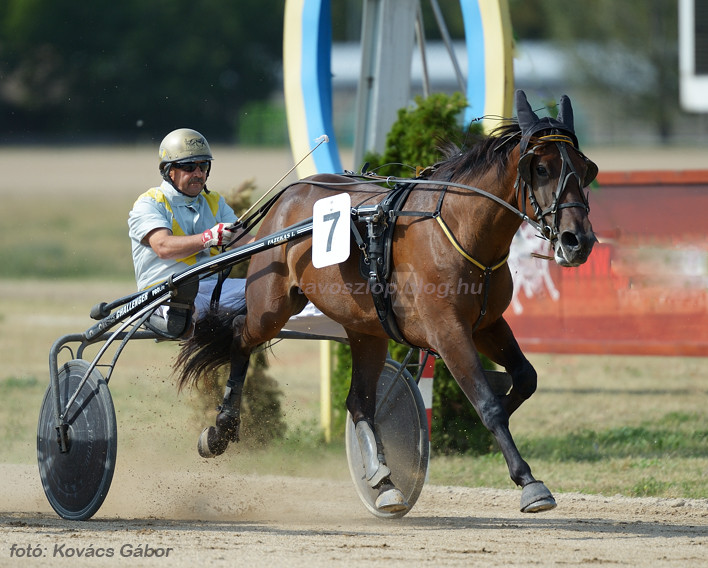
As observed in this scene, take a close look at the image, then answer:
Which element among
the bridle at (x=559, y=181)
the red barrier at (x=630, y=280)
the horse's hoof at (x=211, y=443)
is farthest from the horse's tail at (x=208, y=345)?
the red barrier at (x=630, y=280)

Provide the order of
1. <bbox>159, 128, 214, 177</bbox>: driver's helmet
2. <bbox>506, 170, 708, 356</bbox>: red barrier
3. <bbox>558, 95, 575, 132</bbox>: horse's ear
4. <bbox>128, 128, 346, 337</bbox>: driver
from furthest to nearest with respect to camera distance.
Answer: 1. <bbox>506, 170, 708, 356</bbox>: red barrier
2. <bbox>159, 128, 214, 177</bbox>: driver's helmet
3. <bbox>128, 128, 346, 337</bbox>: driver
4. <bbox>558, 95, 575, 132</bbox>: horse's ear

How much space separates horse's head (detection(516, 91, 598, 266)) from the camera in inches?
167

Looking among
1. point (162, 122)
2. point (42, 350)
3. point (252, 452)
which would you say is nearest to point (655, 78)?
point (162, 122)

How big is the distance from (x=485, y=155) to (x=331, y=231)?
0.74m

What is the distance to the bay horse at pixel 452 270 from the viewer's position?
171 inches

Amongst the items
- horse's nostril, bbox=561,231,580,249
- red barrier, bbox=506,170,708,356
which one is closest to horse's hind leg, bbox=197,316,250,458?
horse's nostril, bbox=561,231,580,249

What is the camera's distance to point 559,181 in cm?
430

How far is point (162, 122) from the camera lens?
117ft

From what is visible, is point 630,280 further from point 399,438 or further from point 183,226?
point 183,226

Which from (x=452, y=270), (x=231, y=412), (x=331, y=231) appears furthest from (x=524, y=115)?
(x=231, y=412)

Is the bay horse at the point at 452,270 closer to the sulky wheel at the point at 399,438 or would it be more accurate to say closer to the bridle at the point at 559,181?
the bridle at the point at 559,181

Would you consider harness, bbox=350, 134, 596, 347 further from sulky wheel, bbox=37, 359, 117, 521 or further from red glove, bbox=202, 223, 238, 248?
sulky wheel, bbox=37, 359, 117, 521

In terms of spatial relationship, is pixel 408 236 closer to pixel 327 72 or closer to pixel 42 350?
pixel 327 72

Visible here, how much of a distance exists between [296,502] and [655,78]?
32.9m
